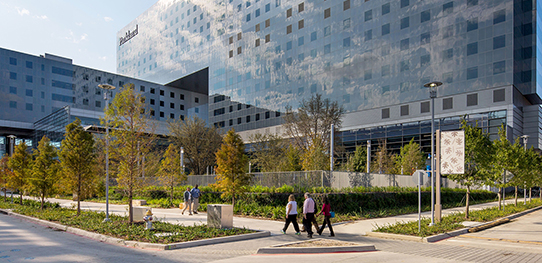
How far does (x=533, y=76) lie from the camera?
150 feet

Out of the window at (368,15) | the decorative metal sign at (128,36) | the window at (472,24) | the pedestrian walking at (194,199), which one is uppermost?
the decorative metal sign at (128,36)

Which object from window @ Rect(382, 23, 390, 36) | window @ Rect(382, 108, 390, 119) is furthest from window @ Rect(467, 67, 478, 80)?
window @ Rect(382, 23, 390, 36)

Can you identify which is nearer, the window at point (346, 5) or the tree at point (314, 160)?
the tree at point (314, 160)

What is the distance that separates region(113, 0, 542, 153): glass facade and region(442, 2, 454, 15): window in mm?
128

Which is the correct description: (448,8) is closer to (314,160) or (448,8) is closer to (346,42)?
(346,42)

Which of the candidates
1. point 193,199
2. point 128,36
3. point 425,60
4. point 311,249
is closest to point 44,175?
point 193,199

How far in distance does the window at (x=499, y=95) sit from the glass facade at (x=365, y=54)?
16.3 inches

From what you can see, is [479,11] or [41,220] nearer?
[41,220]

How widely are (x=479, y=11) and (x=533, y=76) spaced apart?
11.0 meters

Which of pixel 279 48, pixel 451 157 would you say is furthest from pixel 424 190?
pixel 279 48

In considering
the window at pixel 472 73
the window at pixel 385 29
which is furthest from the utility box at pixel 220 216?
the window at pixel 385 29

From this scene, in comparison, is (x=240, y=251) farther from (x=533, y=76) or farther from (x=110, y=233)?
(x=533, y=76)

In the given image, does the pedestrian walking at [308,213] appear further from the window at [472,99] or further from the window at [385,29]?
the window at [385,29]

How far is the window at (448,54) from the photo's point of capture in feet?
152
